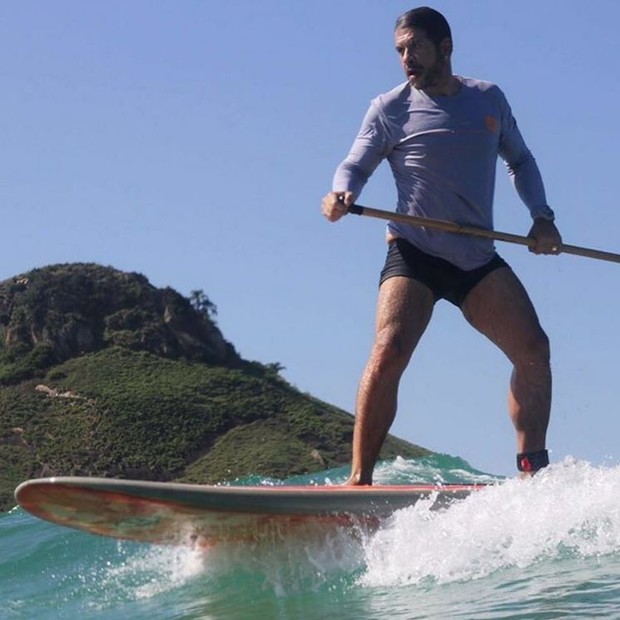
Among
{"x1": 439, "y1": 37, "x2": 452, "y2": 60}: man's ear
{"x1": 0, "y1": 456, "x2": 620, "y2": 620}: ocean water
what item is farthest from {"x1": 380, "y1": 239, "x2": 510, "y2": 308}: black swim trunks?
{"x1": 0, "y1": 456, "x2": 620, "y2": 620}: ocean water

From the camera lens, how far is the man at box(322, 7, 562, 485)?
620 cm

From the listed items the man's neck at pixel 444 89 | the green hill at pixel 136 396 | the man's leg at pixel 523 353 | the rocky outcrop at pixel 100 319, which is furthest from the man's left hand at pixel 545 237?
the rocky outcrop at pixel 100 319

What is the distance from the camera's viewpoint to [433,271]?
6.27m

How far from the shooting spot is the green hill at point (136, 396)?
48.8 metres

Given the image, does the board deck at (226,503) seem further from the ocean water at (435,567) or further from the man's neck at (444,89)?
the man's neck at (444,89)

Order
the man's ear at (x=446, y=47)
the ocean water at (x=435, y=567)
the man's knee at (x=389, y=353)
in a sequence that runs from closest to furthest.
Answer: the ocean water at (x=435, y=567) → the man's knee at (x=389, y=353) → the man's ear at (x=446, y=47)

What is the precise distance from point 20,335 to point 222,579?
5754 cm

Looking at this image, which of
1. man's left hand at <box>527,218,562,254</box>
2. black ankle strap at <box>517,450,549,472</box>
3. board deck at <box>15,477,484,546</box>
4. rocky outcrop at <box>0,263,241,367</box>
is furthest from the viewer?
rocky outcrop at <box>0,263,241,367</box>

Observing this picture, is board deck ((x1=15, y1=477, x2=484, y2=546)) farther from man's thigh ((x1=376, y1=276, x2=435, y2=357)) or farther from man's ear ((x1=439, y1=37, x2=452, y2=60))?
man's ear ((x1=439, y1=37, x2=452, y2=60))

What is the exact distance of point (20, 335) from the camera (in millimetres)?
62344

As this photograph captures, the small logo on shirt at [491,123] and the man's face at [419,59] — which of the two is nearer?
the man's face at [419,59]

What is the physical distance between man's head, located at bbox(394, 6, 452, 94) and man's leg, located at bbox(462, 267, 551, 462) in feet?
2.89

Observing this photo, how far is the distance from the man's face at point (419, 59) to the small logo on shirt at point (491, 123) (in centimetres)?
25

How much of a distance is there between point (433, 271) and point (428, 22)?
3.33ft
